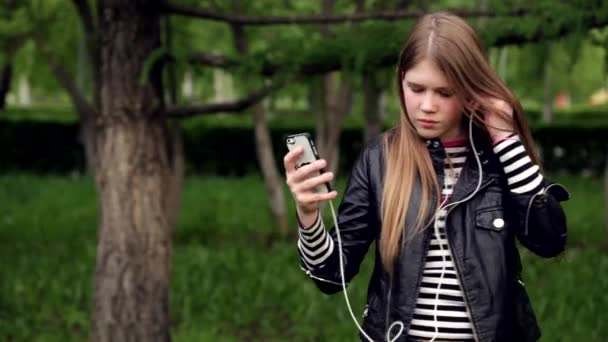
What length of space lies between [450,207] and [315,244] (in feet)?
1.02

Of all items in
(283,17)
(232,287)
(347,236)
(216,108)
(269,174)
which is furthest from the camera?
(269,174)

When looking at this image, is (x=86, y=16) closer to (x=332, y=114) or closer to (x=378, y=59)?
(x=332, y=114)

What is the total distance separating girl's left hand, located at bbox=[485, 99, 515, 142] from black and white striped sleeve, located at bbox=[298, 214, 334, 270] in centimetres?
42

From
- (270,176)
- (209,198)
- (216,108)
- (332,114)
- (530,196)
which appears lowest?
(209,198)

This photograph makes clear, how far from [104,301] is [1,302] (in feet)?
6.79

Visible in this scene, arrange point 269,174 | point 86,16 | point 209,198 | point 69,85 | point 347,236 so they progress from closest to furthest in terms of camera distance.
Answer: point 347,236 → point 86,16 → point 69,85 → point 269,174 → point 209,198

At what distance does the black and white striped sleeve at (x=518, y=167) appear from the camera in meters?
2.23

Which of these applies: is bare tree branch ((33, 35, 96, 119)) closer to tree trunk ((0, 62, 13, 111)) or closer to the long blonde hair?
tree trunk ((0, 62, 13, 111))

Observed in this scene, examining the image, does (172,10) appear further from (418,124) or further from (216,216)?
(216,216)

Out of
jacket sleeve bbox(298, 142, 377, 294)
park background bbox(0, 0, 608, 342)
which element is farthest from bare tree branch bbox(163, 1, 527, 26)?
jacket sleeve bbox(298, 142, 377, 294)

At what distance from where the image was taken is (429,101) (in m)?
2.23

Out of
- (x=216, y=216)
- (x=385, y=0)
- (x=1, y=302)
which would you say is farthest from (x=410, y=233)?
(x=216, y=216)

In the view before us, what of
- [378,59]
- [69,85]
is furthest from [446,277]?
[69,85]

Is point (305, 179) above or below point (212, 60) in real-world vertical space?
below
